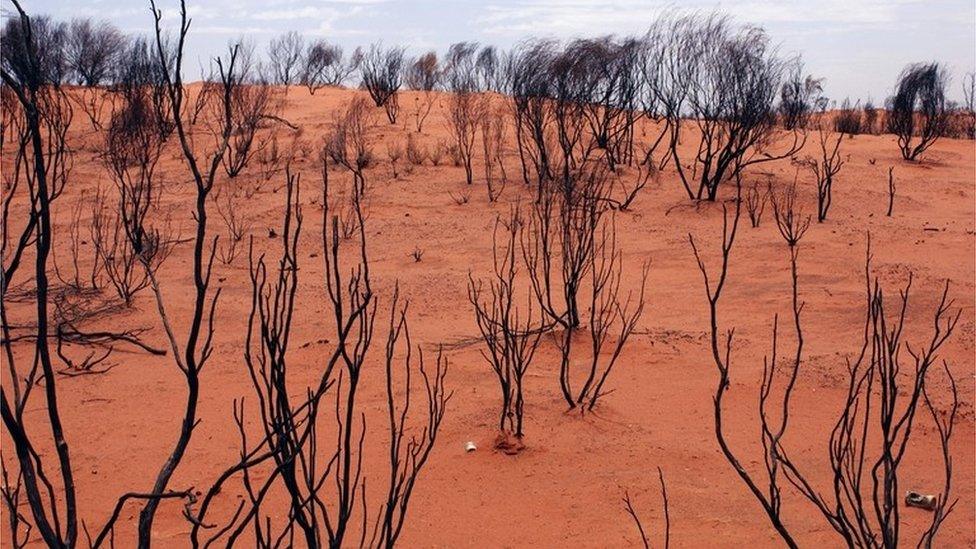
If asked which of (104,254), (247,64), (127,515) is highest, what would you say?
(247,64)

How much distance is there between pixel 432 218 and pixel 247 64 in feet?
28.8

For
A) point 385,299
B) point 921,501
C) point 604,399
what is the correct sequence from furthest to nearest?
point 385,299 → point 604,399 → point 921,501

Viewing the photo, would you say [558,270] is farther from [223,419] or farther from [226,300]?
[223,419]

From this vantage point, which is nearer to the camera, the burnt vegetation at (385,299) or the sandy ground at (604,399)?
the burnt vegetation at (385,299)

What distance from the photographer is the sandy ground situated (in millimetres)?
3957

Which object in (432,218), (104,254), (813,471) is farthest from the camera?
(432,218)

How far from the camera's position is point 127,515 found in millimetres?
4055

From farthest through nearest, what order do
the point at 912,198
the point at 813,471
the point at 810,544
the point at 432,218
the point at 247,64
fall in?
the point at 247,64 → the point at 912,198 → the point at 432,218 → the point at 813,471 → the point at 810,544

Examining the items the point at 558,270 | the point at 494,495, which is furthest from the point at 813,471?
the point at 558,270

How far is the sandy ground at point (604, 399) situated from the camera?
396 cm

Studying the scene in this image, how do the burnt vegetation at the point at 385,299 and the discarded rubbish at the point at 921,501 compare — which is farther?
the discarded rubbish at the point at 921,501

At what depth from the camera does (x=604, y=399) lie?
5.38 m

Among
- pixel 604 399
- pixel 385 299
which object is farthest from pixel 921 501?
pixel 385 299

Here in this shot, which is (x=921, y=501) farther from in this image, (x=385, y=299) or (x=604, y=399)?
(x=385, y=299)
